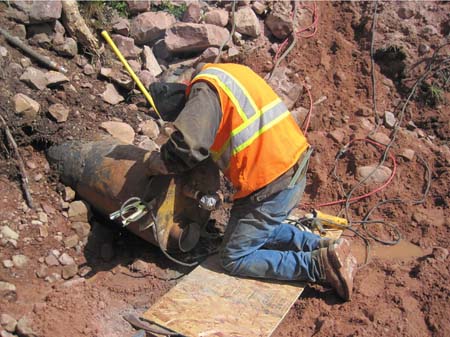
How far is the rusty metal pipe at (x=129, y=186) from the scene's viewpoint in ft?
11.7

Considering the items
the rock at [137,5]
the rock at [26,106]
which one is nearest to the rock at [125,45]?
the rock at [137,5]

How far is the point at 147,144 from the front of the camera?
4.60 meters

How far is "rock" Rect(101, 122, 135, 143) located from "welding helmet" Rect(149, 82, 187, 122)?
121 centimetres

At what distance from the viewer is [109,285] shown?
148 inches

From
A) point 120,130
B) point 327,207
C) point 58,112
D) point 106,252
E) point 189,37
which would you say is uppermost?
point 189,37

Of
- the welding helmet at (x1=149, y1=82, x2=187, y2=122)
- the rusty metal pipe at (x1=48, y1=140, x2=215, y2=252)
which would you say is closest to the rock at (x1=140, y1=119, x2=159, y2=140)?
the rusty metal pipe at (x1=48, y1=140, x2=215, y2=252)

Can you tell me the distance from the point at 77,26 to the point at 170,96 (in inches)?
82.8

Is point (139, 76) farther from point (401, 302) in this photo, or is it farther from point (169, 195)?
point (401, 302)

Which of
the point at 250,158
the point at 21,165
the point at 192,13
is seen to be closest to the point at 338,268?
the point at 250,158

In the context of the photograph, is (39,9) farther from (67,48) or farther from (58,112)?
(58,112)

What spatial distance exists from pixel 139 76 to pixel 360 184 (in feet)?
7.68

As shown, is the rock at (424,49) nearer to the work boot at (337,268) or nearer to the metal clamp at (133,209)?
the work boot at (337,268)

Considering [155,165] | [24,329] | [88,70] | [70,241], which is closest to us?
[24,329]

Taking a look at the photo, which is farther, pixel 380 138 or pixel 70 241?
pixel 380 138
